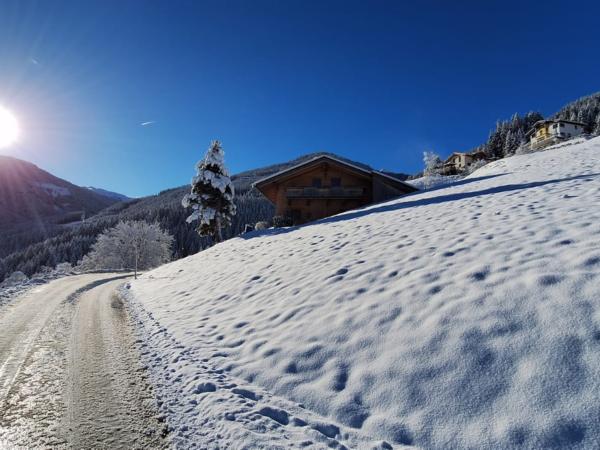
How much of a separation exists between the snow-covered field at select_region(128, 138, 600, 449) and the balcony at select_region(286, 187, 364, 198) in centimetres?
1721

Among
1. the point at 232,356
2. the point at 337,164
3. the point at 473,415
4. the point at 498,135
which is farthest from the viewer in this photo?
the point at 498,135

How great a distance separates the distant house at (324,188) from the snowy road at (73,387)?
1828 centimetres

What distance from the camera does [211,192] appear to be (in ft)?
104

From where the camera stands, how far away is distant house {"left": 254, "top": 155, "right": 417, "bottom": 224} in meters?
25.3

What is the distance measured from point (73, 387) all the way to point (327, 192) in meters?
22.3

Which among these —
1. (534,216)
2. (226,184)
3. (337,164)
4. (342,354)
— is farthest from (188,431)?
(226,184)

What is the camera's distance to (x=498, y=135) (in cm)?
9962

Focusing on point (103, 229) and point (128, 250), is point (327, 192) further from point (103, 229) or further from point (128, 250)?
point (103, 229)

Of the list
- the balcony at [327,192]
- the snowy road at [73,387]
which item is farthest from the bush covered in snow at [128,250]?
the snowy road at [73,387]

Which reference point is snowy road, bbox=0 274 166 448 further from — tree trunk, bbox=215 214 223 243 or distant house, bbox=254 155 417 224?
tree trunk, bbox=215 214 223 243

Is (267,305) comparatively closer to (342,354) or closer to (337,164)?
(342,354)

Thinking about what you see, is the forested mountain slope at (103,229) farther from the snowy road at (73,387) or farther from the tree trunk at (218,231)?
the snowy road at (73,387)

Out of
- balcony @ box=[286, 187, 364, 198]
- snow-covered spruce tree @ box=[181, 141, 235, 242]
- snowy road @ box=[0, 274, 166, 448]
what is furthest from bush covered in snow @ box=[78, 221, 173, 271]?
snowy road @ box=[0, 274, 166, 448]

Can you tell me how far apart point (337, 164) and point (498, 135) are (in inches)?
3842
